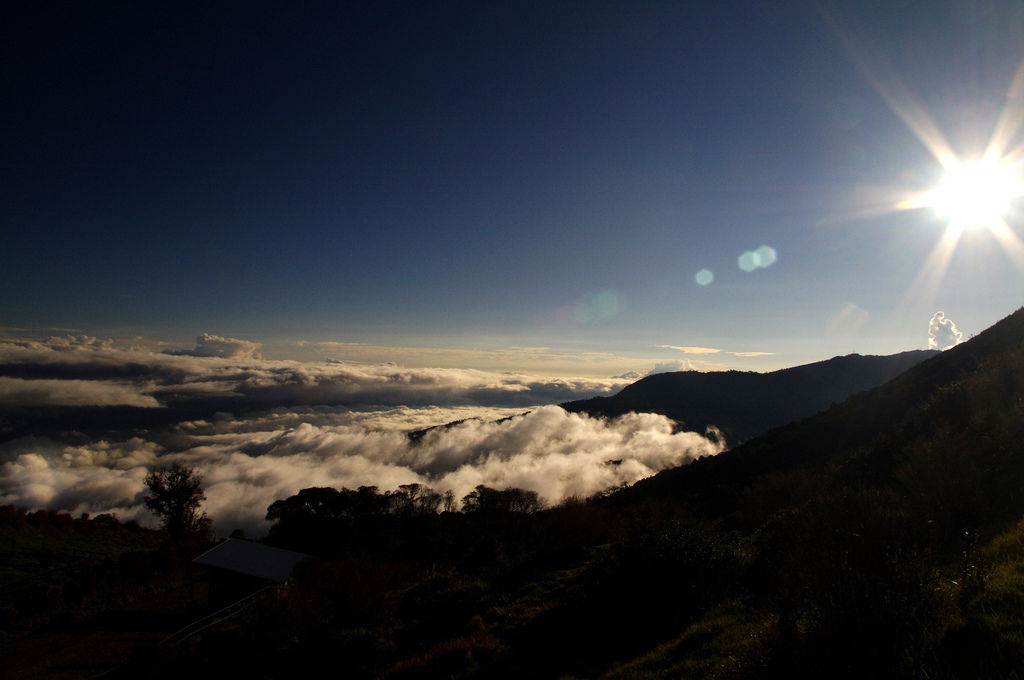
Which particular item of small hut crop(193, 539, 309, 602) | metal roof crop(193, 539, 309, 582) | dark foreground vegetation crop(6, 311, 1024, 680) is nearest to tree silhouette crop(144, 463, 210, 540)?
metal roof crop(193, 539, 309, 582)

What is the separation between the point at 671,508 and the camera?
24656mm

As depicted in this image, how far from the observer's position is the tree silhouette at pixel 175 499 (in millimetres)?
37312

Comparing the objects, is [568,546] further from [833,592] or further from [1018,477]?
[833,592]

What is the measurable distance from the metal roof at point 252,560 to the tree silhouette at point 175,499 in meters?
13.9

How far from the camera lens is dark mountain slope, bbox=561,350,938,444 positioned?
126m

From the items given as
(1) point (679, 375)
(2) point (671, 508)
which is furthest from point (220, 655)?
(1) point (679, 375)

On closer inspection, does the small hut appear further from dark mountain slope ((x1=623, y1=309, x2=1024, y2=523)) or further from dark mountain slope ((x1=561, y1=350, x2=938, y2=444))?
dark mountain slope ((x1=561, y1=350, x2=938, y2=444))

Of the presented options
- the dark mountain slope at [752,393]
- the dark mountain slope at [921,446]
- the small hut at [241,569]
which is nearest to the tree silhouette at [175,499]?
the small hut at [241,569]

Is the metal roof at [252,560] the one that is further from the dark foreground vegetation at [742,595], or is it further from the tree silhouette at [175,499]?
the tree silhouette at [175,499]

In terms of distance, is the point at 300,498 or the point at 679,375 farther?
the point at 679,375

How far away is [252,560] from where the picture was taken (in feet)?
83.8

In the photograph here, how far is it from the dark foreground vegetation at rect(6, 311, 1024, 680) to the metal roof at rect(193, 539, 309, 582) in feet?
20.5

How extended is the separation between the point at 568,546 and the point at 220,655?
Result: 14878 mm

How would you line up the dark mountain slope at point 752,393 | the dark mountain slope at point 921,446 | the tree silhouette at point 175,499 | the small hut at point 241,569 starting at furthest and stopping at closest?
the dark mountain slope at point 752,393 < the tree silhouette at point 175,499 < the small hut at point 241,569 < the dark mountain slope at point 921,446
